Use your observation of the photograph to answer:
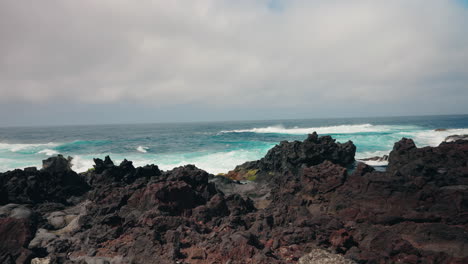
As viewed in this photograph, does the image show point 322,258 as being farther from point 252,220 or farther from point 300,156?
point 300,156

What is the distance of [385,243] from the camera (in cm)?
595

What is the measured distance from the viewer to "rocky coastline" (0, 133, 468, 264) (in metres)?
5.84

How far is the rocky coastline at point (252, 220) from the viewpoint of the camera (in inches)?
230

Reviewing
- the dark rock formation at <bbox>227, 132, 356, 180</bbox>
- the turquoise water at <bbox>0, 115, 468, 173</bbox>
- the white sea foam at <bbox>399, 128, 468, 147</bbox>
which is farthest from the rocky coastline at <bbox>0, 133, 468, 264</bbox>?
the white sea foam at <bbox>399, 128, 468, 147</bbox>

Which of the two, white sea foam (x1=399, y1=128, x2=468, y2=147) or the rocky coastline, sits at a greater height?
the rocky coastline

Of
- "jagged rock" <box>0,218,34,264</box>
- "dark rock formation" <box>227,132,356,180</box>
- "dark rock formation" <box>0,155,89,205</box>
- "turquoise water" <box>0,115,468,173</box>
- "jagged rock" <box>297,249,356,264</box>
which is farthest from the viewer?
"turquoise water" <box>0,115,468,173</box>

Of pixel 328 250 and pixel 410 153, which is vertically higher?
pixel 410 153

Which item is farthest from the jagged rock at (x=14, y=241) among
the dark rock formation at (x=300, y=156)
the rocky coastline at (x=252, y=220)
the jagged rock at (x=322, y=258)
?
the dark rock formation at (x=300, y=156)

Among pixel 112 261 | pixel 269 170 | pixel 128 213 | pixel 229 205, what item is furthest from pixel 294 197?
pixel 269 170

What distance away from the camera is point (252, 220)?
26.7 feet

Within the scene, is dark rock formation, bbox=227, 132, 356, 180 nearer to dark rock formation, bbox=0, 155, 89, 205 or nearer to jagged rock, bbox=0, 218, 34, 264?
dark rock formation, bbox=0, 155, 89, 205

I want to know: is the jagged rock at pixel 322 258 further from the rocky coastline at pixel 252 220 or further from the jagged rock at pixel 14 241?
the jagged rock at pixel 14 241

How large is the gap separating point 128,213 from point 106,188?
2519mm

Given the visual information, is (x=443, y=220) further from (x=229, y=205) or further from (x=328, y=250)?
(x=229, y=205)
